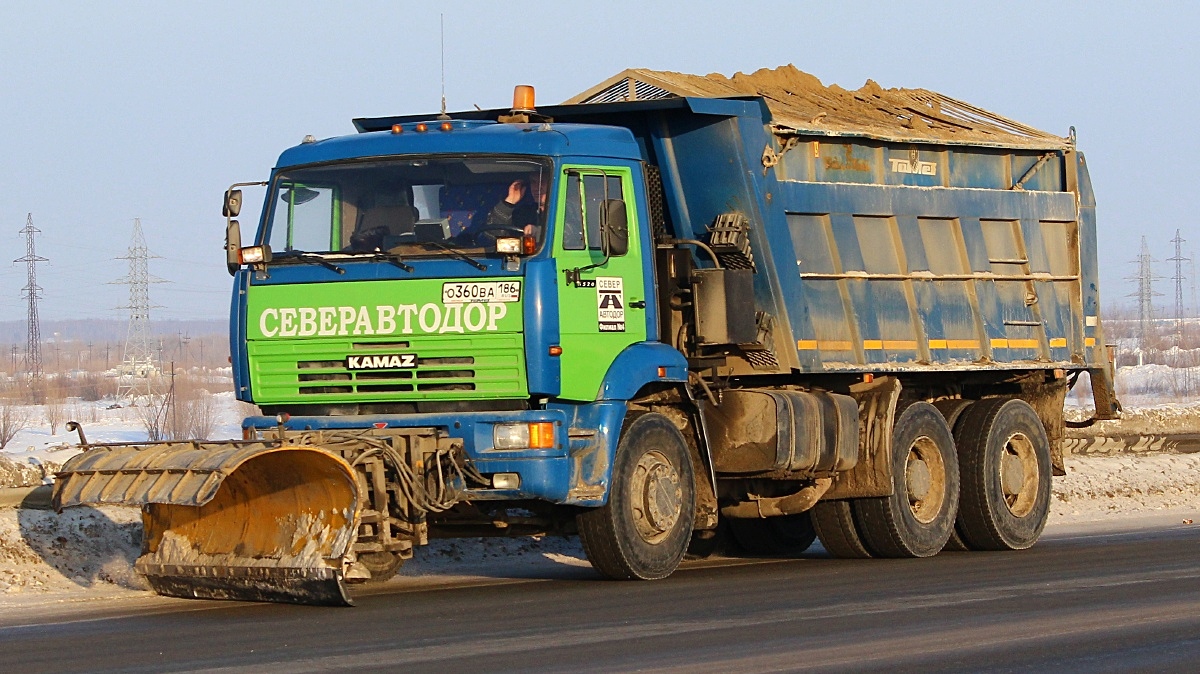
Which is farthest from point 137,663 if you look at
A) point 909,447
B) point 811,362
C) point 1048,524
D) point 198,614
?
point 1048,524

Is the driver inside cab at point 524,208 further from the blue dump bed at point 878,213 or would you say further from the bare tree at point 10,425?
the bare tree at point 10,425

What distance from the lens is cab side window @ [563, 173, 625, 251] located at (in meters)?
11.1

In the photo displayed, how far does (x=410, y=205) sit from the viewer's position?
11258 mm

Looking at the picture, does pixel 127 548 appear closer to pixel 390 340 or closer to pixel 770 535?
pixel 390 340

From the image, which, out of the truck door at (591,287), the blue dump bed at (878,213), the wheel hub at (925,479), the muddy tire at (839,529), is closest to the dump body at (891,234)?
the blue dump bed at (878,213)

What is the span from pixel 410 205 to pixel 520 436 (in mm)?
1710

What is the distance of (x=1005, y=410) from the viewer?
15.5 metres

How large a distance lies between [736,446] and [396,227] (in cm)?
322

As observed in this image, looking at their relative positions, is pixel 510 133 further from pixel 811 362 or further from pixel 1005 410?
pixel 1005 410

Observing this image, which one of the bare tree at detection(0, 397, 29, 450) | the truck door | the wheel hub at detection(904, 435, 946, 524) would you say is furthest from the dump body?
the bare tree at detection(0, 397, 29, 450)

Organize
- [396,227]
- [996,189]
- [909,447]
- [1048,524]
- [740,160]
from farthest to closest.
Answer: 1. [1048,524]
2. [996,189]
3. [909,447]
4. [740,160]
5. [396,227]

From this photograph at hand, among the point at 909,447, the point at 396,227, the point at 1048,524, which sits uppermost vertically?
the point at 396,227

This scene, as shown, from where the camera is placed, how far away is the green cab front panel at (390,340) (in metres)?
10.7

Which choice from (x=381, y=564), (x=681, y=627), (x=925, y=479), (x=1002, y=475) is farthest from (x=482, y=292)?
(x=1002, y=475)
